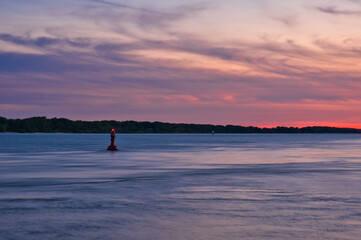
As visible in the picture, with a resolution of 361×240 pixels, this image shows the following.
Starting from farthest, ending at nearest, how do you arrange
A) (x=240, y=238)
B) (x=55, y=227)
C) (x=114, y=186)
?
(x=114, y=186), (x=55, y=227), (x=240, y=238)

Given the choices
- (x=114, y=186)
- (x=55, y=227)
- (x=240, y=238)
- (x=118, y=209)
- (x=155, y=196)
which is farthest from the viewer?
(x=114, y=186)

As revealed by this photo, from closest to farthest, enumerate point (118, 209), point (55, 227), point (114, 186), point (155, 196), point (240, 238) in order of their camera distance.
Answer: point (240, 238)
point (55, 227)
point (118, 209)
point (155, 196)
point (114, 186)

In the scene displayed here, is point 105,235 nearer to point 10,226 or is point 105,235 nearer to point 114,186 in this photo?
point 10,226

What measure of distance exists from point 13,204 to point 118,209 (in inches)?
97.0

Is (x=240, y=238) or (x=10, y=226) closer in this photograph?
(x=240, y=238)

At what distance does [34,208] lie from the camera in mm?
10680

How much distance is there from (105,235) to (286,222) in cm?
323

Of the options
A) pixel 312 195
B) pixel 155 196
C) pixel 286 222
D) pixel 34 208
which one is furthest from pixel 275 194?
pixel 34 208

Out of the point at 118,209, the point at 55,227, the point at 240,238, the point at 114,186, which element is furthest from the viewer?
the point at 114,186

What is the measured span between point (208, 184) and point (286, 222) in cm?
702

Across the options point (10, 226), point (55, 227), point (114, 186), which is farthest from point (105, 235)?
point (114, 186)

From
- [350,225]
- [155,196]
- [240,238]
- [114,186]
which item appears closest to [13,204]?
[155,196]

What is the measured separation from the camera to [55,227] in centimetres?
862

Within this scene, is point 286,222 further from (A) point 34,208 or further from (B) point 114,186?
(B) point 114,186
